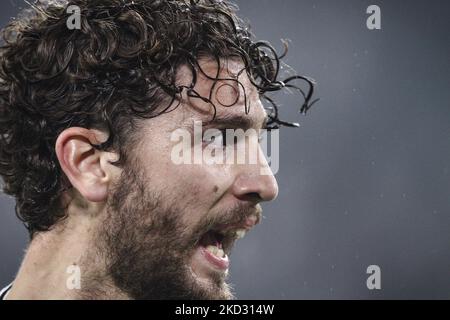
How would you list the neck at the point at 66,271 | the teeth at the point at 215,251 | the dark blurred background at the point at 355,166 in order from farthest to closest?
the dark blurred background at the point at 355,166 → the teeth at the point at 215,251 → the neck at the point at 66,271

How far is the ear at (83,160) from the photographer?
2732mm

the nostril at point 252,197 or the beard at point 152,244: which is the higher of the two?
the nostril at point 252,197

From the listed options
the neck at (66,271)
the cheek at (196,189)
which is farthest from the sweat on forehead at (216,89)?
the neck at (66,271)

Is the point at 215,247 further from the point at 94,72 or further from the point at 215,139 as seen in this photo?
the point at 94,72

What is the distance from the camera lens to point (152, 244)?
2.71 meters

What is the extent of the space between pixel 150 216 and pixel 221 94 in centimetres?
53

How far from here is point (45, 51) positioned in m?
2.94

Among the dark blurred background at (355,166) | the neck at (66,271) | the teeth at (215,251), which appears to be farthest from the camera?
the dark blurred background at (355,166)

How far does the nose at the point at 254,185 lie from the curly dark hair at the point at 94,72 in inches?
11.8

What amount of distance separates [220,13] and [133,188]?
0.88m

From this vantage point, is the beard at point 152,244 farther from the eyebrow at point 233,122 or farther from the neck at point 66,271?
the eyebrow at point 233,122

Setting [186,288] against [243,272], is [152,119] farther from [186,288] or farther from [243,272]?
[243,272]
